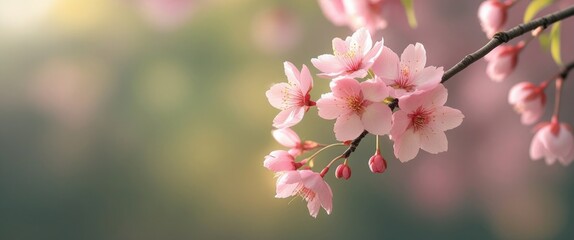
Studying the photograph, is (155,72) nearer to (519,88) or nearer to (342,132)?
(519,88)

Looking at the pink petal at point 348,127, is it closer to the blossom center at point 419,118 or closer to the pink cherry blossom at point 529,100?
the blossom center at point 419,118

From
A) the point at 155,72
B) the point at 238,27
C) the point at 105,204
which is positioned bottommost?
the point at 105,204

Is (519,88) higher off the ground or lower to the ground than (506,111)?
lower

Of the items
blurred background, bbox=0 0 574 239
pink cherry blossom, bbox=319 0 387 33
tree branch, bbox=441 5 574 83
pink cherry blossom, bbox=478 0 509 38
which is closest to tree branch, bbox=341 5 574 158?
tree branch, bbox=441 5 574 83

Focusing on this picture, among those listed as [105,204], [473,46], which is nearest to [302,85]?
[473,46]

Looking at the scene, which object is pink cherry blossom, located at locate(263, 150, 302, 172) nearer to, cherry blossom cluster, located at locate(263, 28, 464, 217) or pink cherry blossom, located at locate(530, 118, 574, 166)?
cherry blossom cluster, located at locate(263, 28, 464, 217)

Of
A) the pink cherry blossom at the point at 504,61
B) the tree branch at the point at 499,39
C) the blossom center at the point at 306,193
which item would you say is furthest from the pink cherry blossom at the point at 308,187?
the pink cherry blossom at the point at 504,61

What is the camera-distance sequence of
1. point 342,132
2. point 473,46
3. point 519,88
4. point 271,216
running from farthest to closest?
point 271,216, point 473,46, point 519,88, point 342,132
